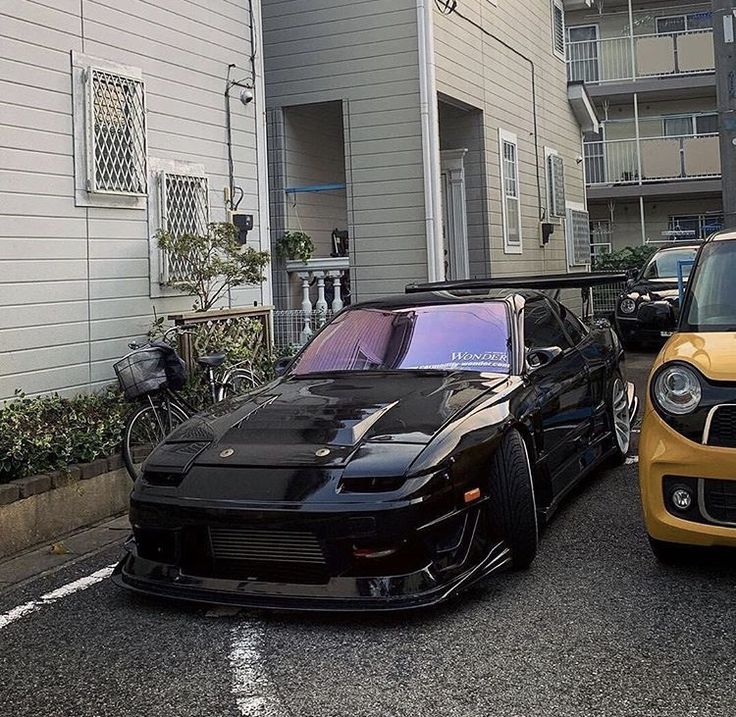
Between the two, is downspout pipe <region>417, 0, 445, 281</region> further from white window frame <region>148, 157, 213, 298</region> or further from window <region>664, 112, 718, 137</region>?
window <region>664, 112, 718, 137</region>

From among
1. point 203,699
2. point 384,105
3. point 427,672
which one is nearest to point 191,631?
point 203,699

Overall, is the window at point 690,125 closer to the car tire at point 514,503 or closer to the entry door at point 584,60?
the entry door at point 584,60

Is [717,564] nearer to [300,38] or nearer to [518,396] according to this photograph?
[518,396]

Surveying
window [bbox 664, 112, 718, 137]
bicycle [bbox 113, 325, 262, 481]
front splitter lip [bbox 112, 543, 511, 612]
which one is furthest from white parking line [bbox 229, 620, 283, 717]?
window [bbox 664, 112, 718, 137]

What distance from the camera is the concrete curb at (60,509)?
16.8ft

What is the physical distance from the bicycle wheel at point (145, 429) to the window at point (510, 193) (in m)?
7.43

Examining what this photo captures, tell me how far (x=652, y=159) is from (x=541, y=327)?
65.8 feet

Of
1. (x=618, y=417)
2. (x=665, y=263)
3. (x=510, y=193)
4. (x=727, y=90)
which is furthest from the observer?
(x=665, y=263)

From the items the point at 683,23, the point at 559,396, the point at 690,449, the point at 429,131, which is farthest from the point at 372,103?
the point at 683,23

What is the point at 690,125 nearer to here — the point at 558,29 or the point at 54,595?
the point at 558,29

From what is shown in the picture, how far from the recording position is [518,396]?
464 centimetres

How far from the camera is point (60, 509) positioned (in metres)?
5.46

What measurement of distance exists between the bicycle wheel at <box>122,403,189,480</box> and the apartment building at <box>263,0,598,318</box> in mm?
4364

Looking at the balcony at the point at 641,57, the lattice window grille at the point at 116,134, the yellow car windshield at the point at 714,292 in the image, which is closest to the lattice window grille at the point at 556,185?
the balcony at the point at 641,57
